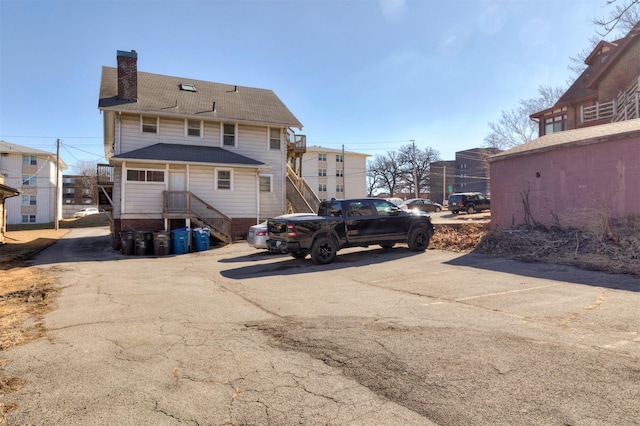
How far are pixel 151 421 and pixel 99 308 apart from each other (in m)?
4.42

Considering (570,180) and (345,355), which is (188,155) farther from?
(345,355)

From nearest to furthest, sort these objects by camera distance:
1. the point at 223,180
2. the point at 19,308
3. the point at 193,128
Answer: the point at 19,308 < the point at 223,180 < the point at 193,128

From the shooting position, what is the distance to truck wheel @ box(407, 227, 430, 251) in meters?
12.3

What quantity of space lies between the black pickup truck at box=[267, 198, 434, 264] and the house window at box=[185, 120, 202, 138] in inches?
467

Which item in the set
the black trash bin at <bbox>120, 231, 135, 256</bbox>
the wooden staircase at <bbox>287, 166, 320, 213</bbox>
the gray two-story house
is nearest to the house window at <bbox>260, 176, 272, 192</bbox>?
the gray two-story house

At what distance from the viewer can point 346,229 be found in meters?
11.4

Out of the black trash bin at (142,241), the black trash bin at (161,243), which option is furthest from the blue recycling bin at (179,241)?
the black trash bin at (142,241)

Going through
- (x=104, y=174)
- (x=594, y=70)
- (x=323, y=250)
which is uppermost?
(x=594, y=70)

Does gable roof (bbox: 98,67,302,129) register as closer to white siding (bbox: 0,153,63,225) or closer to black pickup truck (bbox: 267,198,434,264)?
black pickup truck (bbox: 267,198,434,264)

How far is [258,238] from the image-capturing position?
14.0 meters

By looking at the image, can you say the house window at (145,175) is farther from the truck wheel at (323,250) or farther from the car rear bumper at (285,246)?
the truck wheel at (323,250)

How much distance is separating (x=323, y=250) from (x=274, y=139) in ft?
44.1

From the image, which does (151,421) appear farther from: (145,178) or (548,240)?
(145,178)

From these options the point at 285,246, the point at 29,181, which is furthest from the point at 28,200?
the point at 285,246
